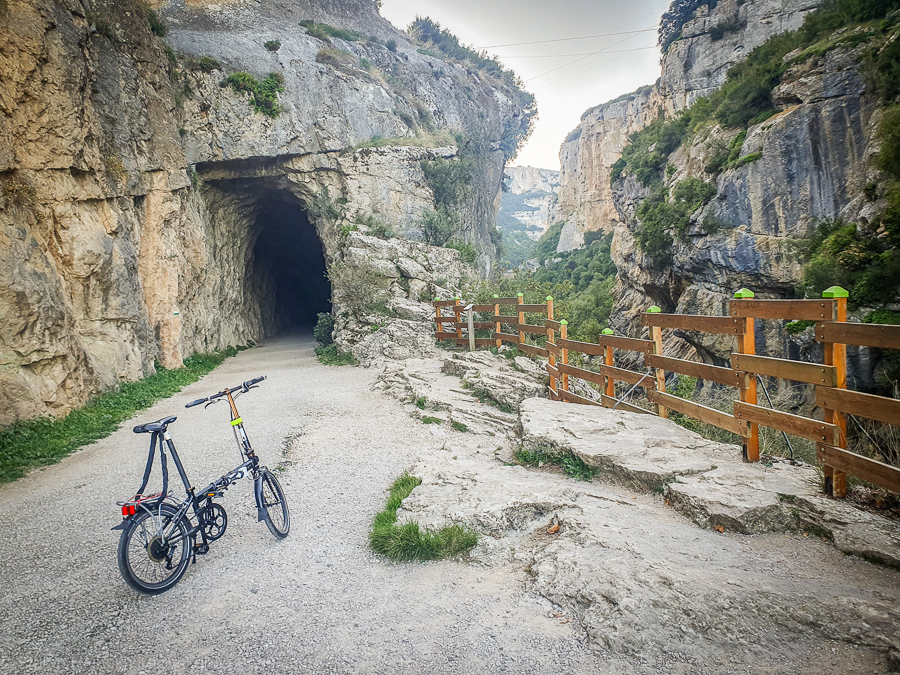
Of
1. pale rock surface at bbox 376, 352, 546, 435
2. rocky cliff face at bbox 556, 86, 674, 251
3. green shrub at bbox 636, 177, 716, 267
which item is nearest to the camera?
pale rock surface at bbox 376, 352, 546, 435

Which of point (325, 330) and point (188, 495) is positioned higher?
point (325, 330)

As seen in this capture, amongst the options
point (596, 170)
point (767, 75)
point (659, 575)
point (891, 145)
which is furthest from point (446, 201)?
point (596, 170)

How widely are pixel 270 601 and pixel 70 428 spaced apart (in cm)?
686

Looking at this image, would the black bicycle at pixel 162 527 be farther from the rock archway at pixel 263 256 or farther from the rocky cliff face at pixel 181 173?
the rock archway at pixel 263 256

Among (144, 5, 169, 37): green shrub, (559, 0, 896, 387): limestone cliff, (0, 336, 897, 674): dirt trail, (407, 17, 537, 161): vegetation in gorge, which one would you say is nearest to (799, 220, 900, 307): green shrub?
(559, 0, 896, 387): limestone cliff

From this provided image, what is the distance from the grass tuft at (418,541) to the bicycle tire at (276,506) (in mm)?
811

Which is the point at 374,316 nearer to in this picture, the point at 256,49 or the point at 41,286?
the point at 41,286

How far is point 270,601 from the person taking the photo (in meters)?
3.20

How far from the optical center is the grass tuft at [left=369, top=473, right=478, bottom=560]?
3.64 metres

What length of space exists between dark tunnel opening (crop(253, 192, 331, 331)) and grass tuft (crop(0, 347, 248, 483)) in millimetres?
A: 14907

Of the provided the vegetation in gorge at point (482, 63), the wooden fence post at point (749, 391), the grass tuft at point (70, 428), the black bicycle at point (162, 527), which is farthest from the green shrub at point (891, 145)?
the vegetation in gorge at point (482, 63)

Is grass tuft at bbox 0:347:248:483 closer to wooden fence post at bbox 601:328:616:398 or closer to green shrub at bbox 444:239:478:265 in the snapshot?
wooden fence post at bbox 601:328:616:398

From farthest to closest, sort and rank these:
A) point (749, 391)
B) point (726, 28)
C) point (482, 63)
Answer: point (482, 63)
point (726, 28)
point (749, 391)

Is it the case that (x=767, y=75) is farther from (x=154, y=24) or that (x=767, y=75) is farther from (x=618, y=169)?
(x=154, y=24)
